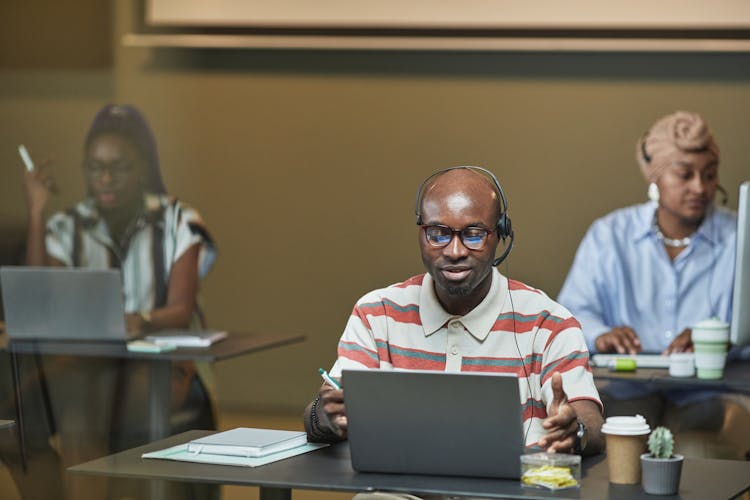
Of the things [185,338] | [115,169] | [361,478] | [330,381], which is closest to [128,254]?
[115,169]

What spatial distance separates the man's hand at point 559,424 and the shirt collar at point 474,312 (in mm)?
301

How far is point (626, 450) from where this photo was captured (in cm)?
201

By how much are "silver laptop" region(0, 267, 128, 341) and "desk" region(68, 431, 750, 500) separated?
161cm

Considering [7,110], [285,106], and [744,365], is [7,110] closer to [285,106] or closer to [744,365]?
[285,106]

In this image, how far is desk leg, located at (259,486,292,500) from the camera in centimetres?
221

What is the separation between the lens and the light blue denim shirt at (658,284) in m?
4.23

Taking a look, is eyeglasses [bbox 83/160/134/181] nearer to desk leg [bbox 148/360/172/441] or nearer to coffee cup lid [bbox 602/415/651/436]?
desk leg [bbox 148/360/172/441]

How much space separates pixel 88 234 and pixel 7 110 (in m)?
1.05

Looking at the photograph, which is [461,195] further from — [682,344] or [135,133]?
[135,133]

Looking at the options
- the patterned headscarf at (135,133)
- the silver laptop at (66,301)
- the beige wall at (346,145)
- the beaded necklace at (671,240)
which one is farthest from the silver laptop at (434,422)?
the beige wall at (346,145)

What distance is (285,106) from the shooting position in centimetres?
615

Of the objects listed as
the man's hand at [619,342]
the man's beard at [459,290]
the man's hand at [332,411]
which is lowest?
the man's hand at [619,342]

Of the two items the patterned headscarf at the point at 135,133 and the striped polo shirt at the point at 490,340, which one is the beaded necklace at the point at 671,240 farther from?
the striped polo shirt at the point at 490,340

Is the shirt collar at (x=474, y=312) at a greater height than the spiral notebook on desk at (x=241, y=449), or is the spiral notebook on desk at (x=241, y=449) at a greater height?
the shirt collar at (x=474, y=312)
